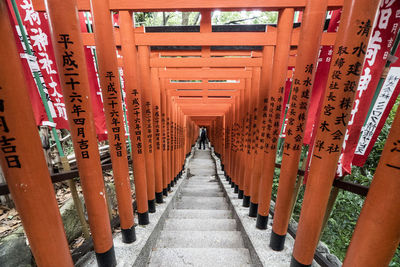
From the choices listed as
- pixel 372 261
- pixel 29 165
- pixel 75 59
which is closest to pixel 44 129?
pixel 75 59

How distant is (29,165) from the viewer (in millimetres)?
1314

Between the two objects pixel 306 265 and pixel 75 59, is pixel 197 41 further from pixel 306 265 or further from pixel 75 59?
pixel 306 265

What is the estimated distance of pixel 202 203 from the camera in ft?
23.0

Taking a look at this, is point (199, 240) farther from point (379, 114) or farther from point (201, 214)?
point (379, 114)

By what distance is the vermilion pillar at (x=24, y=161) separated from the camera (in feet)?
3.86

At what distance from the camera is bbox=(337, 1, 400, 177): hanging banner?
1814mm

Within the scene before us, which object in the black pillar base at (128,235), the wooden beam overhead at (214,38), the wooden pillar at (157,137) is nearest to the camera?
the black pillar base at (128,235)

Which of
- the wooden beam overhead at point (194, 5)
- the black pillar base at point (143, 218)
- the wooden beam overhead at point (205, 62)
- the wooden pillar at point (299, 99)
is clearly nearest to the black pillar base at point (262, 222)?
the wooden pillar at point (299, 99)

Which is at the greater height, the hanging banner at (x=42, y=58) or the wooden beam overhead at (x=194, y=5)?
the wooden beam overhead at (x=194, y=5)


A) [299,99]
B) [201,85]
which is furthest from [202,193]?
[299,99]

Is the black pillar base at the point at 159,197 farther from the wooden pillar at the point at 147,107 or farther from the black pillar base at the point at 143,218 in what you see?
the black pillar base at the point at 143,218

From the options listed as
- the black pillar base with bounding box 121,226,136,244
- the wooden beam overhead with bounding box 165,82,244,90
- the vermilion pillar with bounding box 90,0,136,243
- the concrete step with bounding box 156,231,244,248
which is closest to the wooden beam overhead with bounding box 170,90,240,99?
the wooden beam overhead with bounding box 165,82,244,90

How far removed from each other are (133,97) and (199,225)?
140 inches

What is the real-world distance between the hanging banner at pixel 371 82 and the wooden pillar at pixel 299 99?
1.63ft
